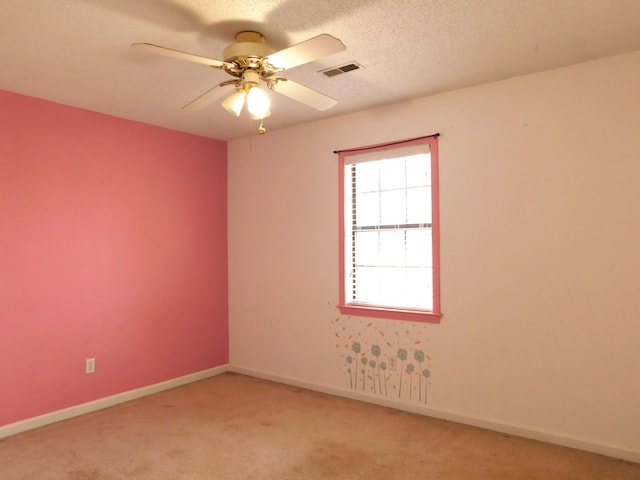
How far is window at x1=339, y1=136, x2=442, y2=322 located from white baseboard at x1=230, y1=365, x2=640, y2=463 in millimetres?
719

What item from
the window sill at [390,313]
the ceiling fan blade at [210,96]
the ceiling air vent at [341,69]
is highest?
the ceiling air vent at [341,69]

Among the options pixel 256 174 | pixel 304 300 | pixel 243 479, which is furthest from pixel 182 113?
pixel 243 479

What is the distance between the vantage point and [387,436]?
3.18 metres

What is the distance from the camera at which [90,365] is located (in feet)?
12.4

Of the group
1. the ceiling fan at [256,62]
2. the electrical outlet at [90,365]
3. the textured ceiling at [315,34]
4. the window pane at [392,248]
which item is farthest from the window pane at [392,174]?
the electrical outlet at [90,365]

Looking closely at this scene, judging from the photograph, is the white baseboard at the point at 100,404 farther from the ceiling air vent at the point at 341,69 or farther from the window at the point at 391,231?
the ceiling air vent at the point at 341,69

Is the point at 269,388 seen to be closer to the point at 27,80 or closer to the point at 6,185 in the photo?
the point at 6,185

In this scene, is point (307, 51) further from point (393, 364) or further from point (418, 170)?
point (393, 364)

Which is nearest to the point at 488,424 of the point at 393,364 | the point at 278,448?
the point at 393,364

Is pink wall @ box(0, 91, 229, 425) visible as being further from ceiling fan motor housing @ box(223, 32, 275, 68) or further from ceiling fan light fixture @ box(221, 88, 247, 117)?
ceiling fan motor housing @ box(223, 32, 275, 68)

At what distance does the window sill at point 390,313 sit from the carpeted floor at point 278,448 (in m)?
0.76

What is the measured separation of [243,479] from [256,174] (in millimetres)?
3021

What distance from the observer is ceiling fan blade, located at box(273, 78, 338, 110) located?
8.21 ft

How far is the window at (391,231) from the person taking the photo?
12.0 feet
